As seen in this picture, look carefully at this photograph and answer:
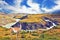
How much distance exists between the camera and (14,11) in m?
6.09

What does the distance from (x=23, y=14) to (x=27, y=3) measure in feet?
1.19

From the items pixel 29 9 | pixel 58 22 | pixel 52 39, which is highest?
pixel 29 9

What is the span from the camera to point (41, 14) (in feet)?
20.0

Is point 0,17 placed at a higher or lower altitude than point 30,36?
higher

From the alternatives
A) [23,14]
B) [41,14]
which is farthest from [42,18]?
[23,14]

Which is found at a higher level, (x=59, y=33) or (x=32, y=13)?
(x=32, y=13)

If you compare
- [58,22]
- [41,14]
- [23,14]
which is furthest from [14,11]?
[58,22]

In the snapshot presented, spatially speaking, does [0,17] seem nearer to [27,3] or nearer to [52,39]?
[27,3]

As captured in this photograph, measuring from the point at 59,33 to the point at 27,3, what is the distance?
132 cm

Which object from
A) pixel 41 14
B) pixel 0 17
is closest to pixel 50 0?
pixel 41 14

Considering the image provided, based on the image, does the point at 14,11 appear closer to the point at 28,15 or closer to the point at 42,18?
the point at 28,15

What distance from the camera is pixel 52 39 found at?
19.0ft

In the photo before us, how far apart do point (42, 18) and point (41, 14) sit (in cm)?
13

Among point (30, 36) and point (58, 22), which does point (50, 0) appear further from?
point (30, 36)
